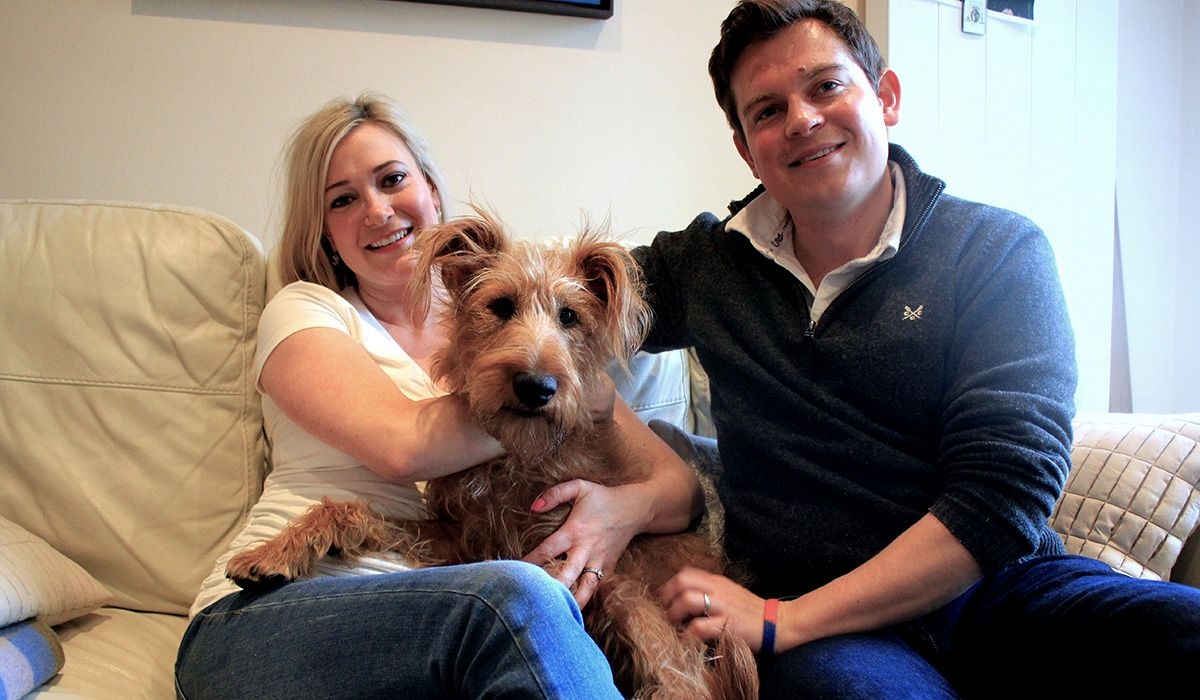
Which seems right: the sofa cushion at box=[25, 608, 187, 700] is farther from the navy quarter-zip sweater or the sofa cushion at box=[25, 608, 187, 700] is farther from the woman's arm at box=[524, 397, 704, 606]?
the navy quarter-zip sweater

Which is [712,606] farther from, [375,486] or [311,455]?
[311,455]

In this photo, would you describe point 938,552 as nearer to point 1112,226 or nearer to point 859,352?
point 859,352

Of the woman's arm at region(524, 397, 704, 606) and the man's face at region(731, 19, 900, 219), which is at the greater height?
the man's face at region(731, 19, 900, 219)

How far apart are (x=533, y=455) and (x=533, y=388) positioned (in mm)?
182

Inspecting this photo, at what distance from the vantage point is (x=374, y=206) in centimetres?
178

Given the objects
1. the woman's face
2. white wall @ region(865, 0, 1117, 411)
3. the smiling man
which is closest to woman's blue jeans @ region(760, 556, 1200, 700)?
the smiling man

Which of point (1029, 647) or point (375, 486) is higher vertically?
point (375, 486)

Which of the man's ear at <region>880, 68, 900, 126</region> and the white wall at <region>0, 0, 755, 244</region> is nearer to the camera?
the man's ear at <region>880, 68, 900, 126</region>

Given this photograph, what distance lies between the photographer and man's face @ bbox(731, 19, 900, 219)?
154 centimetres

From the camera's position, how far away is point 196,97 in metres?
2.32

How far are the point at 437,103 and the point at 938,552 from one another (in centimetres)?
196

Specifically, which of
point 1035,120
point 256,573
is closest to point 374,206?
point 256,573

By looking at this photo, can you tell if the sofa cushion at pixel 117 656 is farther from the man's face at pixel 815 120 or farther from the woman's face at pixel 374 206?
the man's face at pixel 815 120

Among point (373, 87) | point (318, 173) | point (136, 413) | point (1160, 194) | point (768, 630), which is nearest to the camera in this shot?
point (768, 630)
